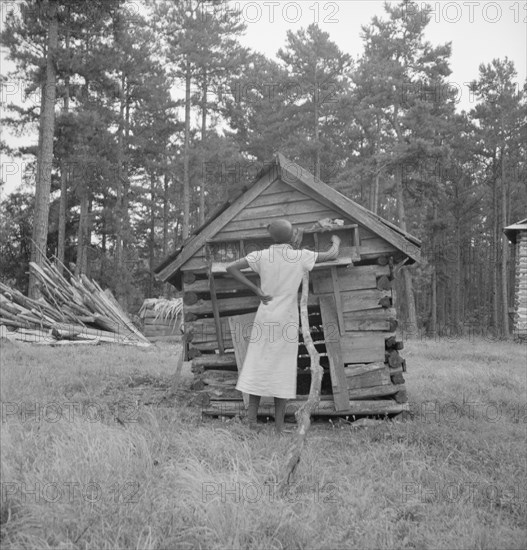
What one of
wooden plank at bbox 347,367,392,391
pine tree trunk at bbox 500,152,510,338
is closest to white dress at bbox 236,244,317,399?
wooden plank at bbox 347,367,392,391

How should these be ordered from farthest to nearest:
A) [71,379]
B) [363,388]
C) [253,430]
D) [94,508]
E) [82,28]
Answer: [82,28], [71,379], [363,388], [253,430], [94,508]

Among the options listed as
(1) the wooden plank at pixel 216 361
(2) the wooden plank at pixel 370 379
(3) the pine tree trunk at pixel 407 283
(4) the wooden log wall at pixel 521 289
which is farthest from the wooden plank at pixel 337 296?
(3) the pine tree trunk at pixel 407 283

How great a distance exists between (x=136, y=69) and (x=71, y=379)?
21.1 metres

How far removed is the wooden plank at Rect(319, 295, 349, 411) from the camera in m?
7.70

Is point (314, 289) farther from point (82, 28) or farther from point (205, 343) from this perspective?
point (82, 28)

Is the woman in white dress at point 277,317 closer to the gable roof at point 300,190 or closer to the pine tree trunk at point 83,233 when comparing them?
the gable roof at point 300,190

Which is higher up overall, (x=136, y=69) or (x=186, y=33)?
(x=186, y=33)

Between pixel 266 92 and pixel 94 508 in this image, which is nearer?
pixel 94 508

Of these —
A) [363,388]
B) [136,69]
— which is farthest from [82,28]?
[363,388]

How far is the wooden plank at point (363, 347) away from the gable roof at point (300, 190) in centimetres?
134

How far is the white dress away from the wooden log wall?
636 inches

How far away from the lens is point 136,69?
86.6 feet
